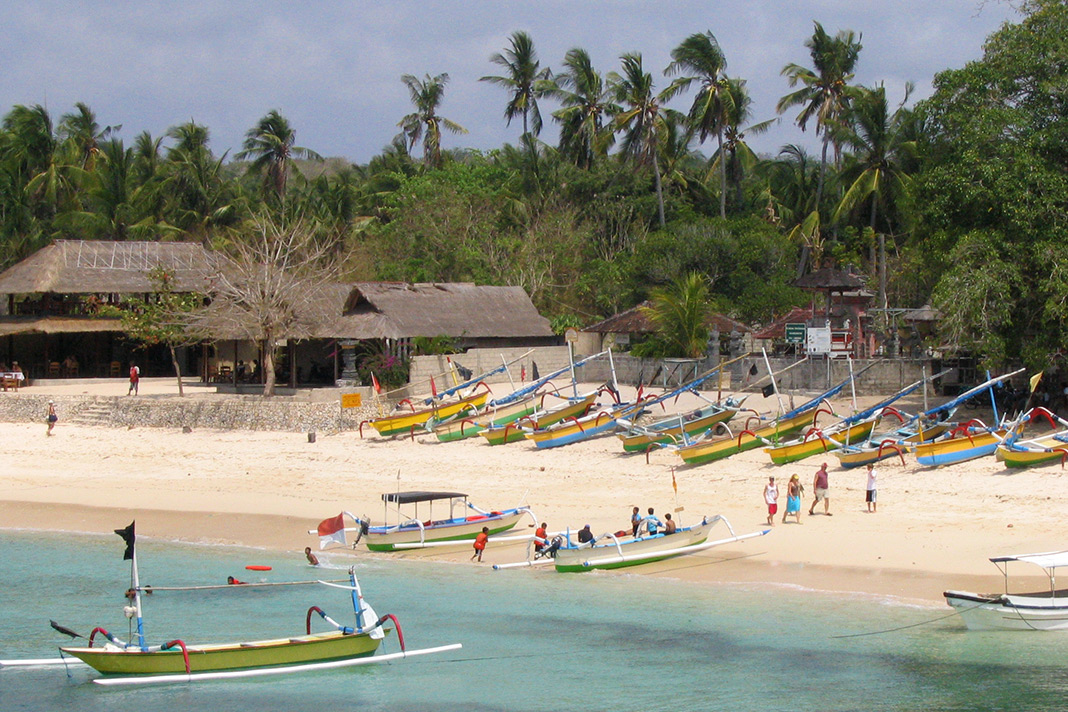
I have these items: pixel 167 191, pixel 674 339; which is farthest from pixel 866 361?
pixel 167 191

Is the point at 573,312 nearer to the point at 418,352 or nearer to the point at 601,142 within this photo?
the point at 601,142

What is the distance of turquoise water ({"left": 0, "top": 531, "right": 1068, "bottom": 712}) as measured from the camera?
14.9m

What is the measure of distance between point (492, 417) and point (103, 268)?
21.3 metres

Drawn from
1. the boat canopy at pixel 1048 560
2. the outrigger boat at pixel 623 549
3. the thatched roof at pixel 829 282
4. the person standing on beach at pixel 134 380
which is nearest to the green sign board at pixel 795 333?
the thatched roof at pixel 829 282

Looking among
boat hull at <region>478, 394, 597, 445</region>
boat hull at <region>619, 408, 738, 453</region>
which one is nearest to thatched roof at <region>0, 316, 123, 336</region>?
boat hull at <region>478, 394, 597, 445</region>

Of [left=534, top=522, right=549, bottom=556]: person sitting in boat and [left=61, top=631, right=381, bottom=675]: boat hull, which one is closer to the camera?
[left=61, top=631, right=381, bottom=675]: boat hull

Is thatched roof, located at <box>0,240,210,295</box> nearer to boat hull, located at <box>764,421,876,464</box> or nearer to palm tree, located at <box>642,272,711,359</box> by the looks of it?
palm tree, located at <box>642,272,711,359</box>

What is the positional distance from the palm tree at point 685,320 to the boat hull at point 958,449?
1203 cm

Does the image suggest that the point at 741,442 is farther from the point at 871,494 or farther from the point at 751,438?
the point at 871,494

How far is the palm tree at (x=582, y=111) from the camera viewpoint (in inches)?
2247

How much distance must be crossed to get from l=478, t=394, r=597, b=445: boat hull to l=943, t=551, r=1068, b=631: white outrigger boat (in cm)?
1591

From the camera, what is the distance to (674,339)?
36125 millimetres

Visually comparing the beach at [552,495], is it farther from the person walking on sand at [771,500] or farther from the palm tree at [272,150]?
the palm tree at [272,150]

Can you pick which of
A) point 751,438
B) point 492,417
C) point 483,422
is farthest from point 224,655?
point 492,417
